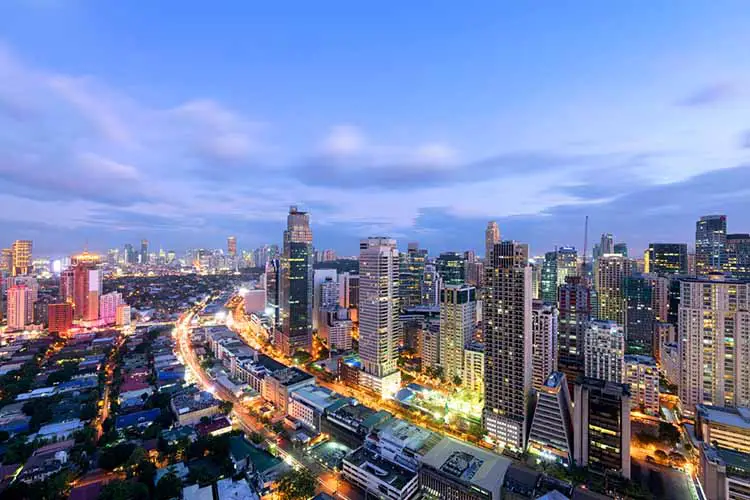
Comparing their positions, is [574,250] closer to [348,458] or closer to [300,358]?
[300,358]

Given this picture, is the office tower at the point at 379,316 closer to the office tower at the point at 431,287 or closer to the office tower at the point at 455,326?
the office tower at the point at 455,326

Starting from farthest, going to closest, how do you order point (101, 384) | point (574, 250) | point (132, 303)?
point (132, 303)
point (574, 250)
point (101, 384)

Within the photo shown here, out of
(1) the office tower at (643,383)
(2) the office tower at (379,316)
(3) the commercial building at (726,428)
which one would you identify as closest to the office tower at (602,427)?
(3) the commercial building at (726,428)

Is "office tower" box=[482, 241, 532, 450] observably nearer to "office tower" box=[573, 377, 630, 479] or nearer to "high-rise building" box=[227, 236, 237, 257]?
"office tower" box=[573, 377, 630, 479]

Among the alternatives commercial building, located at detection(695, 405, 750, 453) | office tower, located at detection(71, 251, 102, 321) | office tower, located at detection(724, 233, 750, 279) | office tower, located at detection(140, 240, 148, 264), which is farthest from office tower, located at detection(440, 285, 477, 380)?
office tower, located at detection(140, 240, 148, 264)

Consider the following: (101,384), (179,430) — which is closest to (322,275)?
(101,384)

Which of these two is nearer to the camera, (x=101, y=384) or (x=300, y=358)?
(x=101, y=384)
